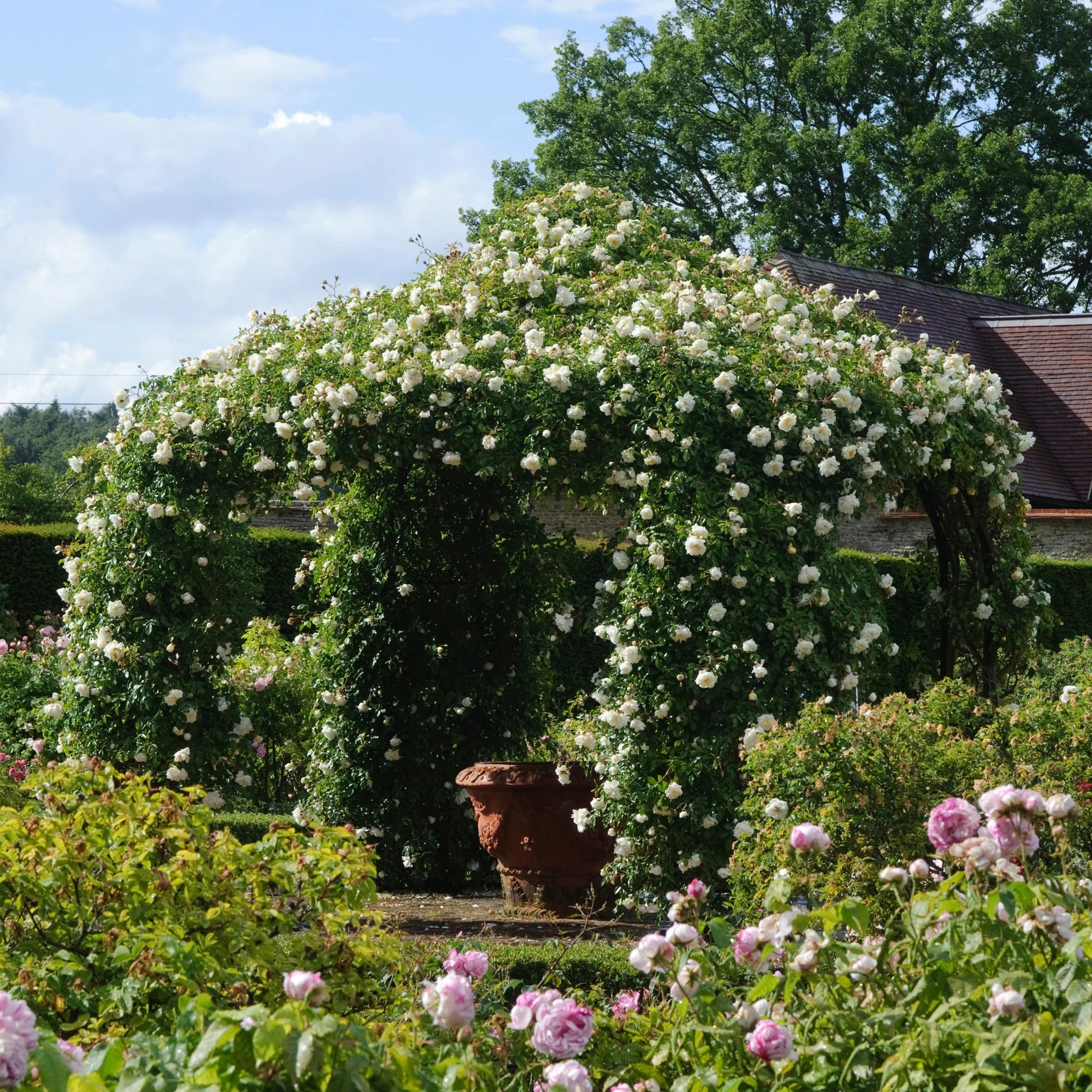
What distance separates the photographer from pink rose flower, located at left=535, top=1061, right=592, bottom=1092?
1906 mm

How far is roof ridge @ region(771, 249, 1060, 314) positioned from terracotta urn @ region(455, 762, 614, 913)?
11.5 m

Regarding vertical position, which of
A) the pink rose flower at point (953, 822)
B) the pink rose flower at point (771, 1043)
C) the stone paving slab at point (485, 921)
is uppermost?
the pink rose flower at point (953, 822)

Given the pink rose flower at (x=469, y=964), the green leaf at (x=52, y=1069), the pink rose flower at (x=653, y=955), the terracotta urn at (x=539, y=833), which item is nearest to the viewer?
the green leaf at (x=52, y=1069)

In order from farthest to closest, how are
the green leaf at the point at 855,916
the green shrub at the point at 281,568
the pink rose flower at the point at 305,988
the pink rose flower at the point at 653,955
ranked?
the green shrub at the point at 281,568 < the pink rose flower at the point at 653,955 < the green leaf at the point at 855,916 < the pink rose flower at the point at 305,988

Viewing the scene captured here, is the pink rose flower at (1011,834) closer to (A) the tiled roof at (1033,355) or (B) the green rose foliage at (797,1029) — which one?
(B) the green rose foliage at (797,1029)

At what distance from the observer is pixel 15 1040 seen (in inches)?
64.5

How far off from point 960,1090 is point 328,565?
5.97 meters

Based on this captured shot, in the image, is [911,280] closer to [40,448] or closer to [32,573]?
[32,573]

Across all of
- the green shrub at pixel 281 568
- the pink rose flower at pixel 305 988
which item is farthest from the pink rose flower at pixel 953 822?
the green shrub at pixel 281 568

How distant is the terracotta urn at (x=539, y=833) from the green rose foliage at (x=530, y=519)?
0.71 meters

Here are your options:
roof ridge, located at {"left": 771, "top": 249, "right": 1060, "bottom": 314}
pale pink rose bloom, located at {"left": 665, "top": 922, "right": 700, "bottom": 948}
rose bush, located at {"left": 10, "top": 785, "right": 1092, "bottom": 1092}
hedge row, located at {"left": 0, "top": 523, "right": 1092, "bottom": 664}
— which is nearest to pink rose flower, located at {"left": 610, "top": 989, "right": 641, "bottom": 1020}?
rose bush, located at {"left": 10, "top": 785, "right": 1092, "bottom": 1092}

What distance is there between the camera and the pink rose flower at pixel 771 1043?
1957 millimetres

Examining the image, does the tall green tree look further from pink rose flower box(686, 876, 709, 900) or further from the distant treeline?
pink rose flower box(686, 876, 709, 900)

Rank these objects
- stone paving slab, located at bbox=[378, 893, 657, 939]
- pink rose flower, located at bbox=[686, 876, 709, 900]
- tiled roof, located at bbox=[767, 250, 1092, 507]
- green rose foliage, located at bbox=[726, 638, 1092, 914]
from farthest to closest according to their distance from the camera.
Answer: tiled roof, located at bbox=[767, 250, 1092, 507]
stone paving slab, located at bbox=[378, 893, 657, 939]
green rose foliage, located at bbox=[726, 638, 1092, 914]
pink rose flower, located at bbox=[686, 876, 709, 900]
